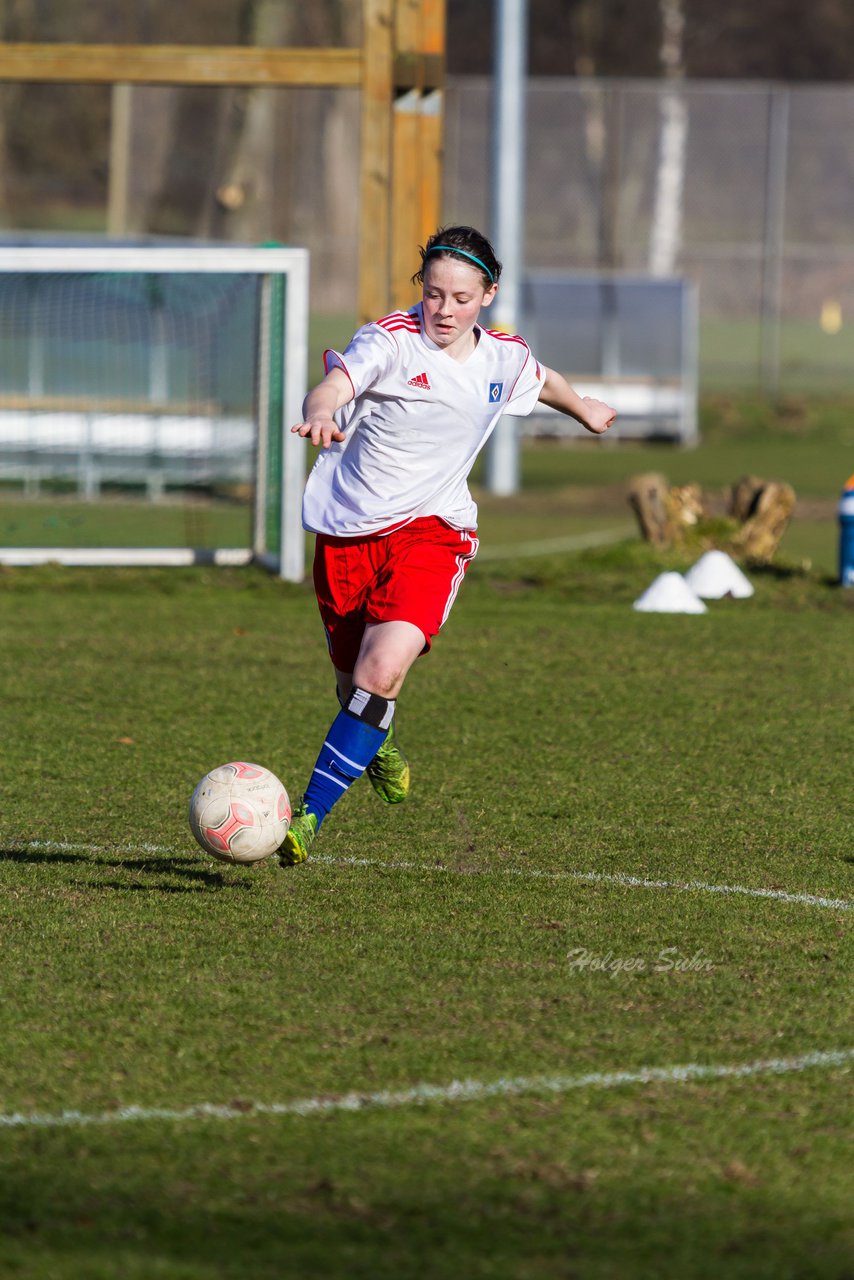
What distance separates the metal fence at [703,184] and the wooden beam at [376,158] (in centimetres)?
1593

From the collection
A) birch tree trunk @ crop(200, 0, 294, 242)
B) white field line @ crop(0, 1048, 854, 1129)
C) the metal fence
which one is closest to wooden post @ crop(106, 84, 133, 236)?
birch tree trunk @ crop(200, 0, 294, 242)

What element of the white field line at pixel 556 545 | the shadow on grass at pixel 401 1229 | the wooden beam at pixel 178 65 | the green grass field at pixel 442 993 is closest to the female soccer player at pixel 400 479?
the green grass field at pixel 442 993

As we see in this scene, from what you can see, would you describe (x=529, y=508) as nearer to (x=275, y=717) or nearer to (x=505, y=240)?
(x=505, y=240)

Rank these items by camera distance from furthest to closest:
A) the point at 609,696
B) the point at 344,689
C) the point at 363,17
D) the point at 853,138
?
1. the point at 853,138
2. the point at 363,17
3. the point at 609,696
4. the point at 344,689

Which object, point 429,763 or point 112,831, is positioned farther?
point 429,763

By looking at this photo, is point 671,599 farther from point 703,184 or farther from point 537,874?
point 703,184

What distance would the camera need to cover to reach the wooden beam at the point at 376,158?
12.1 meters

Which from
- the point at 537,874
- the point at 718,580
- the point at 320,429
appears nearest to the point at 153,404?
the point at 718,580

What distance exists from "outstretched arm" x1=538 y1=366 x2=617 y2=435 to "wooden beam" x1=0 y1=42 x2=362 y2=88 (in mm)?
7011

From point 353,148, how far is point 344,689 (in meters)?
26.8

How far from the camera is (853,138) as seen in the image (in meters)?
29.3

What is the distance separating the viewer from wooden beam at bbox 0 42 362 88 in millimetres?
12023

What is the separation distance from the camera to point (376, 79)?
39.9 feet

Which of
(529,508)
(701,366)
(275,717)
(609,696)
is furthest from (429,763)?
(701,366)
